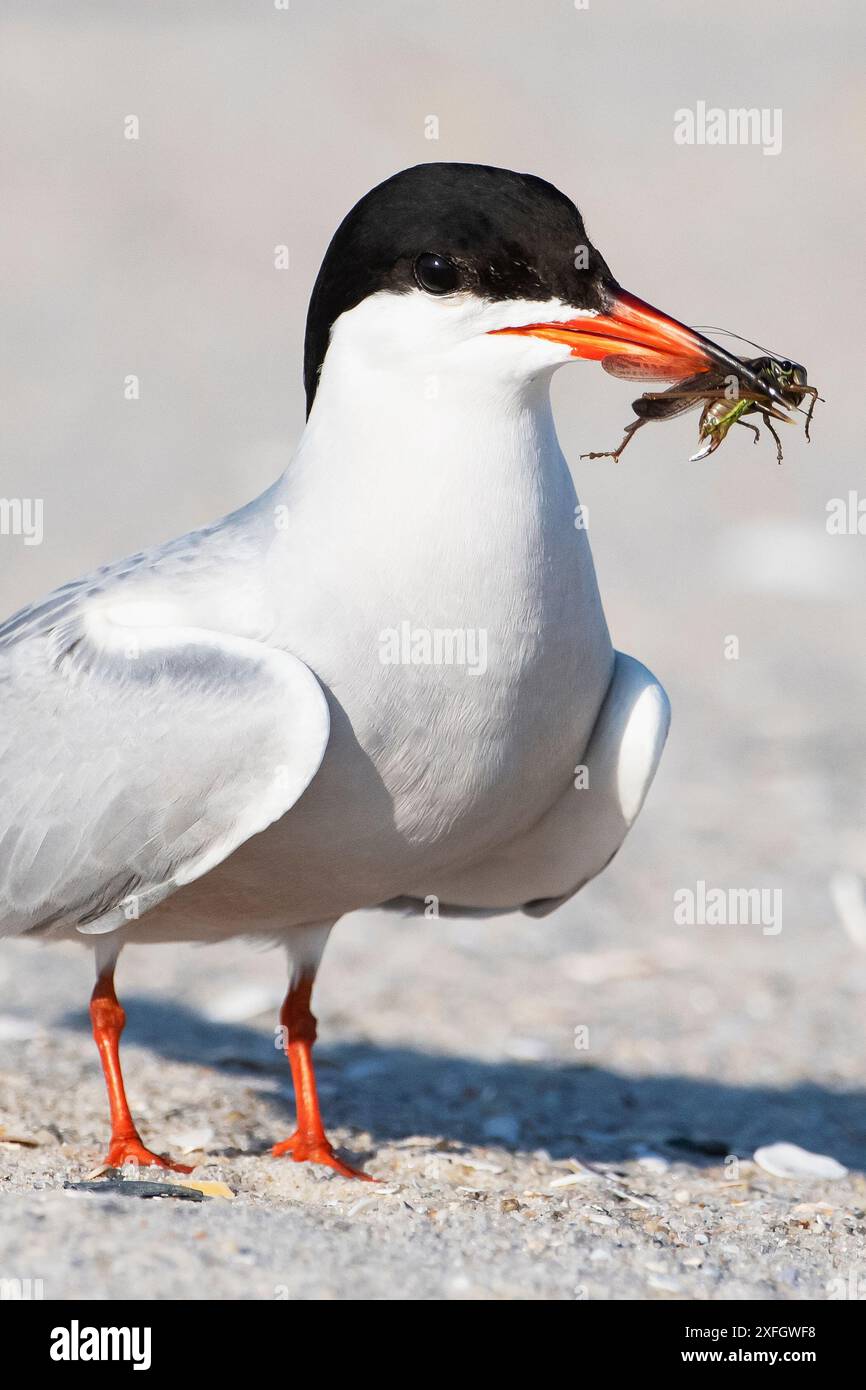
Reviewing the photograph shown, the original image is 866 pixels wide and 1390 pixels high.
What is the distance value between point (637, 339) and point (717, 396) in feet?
0.80

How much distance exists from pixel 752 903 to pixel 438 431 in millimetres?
3748

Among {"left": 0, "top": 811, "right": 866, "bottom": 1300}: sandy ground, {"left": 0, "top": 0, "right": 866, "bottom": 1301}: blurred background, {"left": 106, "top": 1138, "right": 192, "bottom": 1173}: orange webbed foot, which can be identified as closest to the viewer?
{"left": 0, "top": 811, "right": 866, "bottom": 1300}: sandy ground

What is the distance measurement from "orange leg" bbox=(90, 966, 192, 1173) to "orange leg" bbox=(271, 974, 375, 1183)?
35 centimetres

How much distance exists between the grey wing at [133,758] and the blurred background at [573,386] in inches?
83.1

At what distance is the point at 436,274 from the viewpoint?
367 centimetres

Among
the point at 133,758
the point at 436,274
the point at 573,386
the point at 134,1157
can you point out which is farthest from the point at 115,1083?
the point at 573,386

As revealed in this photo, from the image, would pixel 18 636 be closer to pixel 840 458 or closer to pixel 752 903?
pixel 752 903

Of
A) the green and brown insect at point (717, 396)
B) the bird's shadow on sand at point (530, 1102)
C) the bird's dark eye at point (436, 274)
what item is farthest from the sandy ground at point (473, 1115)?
the bird's dark eye at point (436, 274)

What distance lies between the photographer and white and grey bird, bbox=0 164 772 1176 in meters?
3.69

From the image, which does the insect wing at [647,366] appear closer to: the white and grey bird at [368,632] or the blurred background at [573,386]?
the white and grey bird at [368,632]

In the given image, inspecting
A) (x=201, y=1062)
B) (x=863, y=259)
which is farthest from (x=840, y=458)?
(x=201, y=1062)

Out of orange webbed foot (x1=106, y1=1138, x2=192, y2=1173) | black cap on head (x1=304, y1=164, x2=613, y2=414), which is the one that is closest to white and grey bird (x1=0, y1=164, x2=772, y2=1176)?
black cap on head (x1=304, y1=164, x2=613, y2=414)

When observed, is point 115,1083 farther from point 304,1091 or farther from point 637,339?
point 637,339

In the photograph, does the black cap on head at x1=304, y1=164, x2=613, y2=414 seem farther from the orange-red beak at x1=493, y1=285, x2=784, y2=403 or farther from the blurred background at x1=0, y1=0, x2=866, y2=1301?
the blurred background at x1=0, y1=0, x2=866, y2=1301
